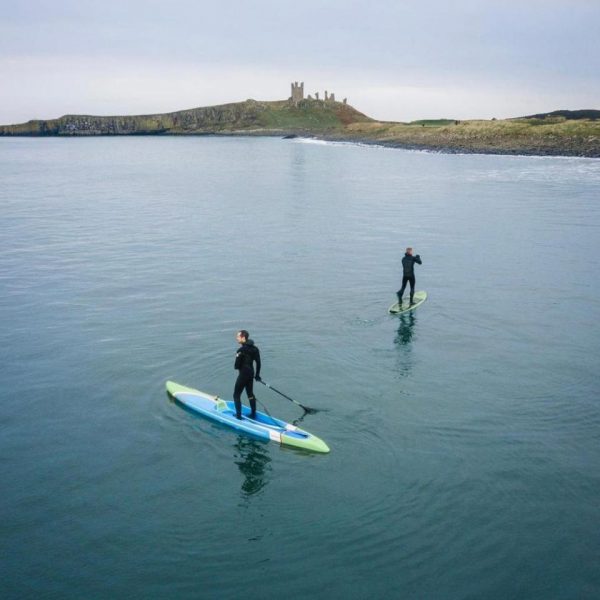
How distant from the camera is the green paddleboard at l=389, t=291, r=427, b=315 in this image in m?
25.4

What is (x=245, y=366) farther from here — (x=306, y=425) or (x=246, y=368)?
(x=306, y=425)

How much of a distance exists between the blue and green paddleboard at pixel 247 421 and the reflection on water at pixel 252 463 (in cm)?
32

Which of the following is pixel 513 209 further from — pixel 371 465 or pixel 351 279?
pixel 371 465

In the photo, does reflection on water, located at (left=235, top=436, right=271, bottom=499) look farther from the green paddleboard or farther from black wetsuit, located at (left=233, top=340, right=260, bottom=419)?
the green paddleboard

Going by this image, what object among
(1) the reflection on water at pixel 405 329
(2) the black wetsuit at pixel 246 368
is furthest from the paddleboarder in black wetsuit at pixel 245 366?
(1) the reflection on water at pixel 405 329

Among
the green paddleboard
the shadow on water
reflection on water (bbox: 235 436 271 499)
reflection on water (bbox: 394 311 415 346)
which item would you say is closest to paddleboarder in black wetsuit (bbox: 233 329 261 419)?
reflection on water (bbox: 235 436 271 499)

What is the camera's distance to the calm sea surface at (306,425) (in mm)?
11172

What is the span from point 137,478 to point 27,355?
9.78 m

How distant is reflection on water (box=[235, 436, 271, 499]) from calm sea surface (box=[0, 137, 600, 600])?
0.20 feet

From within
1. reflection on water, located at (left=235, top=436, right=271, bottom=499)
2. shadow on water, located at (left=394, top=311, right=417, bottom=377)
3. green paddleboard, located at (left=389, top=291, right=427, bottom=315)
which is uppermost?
green paddleboard, located at (left=389, top=291, right=427, bottom=315)

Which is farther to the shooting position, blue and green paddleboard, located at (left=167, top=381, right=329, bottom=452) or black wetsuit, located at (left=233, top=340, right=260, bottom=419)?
black wetsuit, located at (left=233, top=340, right=260, bottom=419)

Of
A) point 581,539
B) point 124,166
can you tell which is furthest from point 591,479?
point 124,166

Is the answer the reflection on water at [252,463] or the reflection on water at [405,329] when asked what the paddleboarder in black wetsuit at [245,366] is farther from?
the reflection on water at [405,329]

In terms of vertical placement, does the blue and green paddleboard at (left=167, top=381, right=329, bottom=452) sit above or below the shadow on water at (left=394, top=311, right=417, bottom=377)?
below
